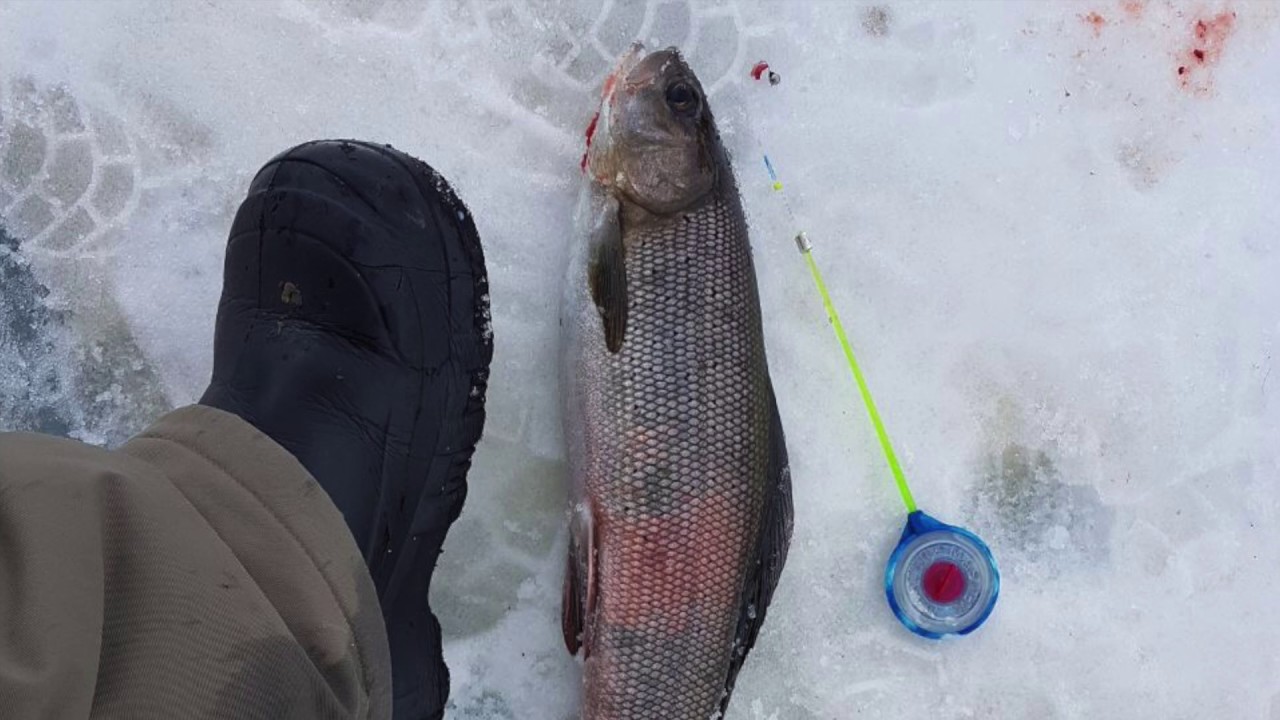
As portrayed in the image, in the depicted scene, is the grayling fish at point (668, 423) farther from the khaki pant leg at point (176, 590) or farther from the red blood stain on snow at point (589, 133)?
the khaki pant leg at point (176, 590)

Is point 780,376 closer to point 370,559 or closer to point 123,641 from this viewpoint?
point 370,559

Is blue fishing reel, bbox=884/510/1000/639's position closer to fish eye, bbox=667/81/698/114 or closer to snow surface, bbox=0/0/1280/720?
snow surface, bbox=0/0/1280/720

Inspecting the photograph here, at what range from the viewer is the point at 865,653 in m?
2.41

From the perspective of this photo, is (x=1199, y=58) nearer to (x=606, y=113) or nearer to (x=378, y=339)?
(x=606, y=113)

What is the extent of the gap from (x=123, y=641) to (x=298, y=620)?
0.80 feet

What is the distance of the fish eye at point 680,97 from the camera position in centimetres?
214

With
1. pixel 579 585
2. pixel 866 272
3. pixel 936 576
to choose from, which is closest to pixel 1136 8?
pixel 866 272

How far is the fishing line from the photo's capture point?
2.36 meters

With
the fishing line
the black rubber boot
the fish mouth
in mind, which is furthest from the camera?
the fishing line

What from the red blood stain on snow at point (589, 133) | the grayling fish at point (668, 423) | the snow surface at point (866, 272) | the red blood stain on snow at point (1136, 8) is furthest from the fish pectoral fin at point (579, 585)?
the red blood stain on snow at point (1136, 8)

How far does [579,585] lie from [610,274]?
71 cm

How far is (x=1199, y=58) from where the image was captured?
2.47 metres

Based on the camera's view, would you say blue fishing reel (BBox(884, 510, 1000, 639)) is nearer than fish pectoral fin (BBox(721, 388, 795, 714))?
No

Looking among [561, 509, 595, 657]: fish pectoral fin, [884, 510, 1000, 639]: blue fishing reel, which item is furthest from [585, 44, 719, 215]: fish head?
[884, 510, 1000, 639]: blue fishing reel
